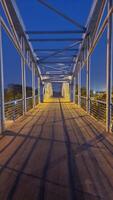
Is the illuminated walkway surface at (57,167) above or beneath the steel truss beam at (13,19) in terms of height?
beneath

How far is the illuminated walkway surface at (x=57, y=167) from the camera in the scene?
8.43ft

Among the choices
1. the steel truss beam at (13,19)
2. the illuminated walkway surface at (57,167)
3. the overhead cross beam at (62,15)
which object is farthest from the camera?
the overhead cross beam at (62,15)

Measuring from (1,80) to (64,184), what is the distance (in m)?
3.73

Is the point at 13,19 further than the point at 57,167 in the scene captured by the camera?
Yes

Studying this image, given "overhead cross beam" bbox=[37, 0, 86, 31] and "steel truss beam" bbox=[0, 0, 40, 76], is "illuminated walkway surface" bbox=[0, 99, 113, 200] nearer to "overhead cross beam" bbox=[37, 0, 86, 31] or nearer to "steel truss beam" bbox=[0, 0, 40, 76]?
"steel truss beam" bbox=[0, 0, 40, 76]

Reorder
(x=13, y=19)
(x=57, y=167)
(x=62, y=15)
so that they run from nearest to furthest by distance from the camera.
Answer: (x=57, y=167)
(x=62, y=15)
(x=13, y=19)

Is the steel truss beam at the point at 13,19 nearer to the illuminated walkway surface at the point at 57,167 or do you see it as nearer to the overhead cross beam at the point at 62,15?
the overhead cross beam at the point at 62,15

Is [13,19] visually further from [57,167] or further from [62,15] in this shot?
[57,167]

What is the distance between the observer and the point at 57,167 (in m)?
3.34

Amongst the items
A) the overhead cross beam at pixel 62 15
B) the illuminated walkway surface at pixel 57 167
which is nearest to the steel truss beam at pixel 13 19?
the overhead cross beam at pixel 62 15

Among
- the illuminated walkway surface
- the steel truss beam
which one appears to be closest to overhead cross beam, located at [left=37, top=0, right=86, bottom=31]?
the steel truss beam

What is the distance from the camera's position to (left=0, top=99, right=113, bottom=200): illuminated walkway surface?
2.57m

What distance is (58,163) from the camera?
11.6ft

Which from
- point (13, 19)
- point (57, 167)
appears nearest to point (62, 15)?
point (13, 19)
